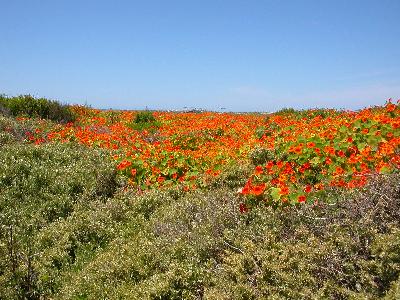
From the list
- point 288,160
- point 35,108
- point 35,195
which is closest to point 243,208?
point 288,160

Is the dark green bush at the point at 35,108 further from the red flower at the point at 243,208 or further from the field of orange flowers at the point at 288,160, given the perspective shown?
the red flower at the point at 243,208

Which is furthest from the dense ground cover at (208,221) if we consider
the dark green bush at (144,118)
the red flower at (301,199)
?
the dark green bush at (144,118)

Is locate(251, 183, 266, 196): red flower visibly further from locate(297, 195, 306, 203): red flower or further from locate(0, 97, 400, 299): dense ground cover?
locate(297, 195, 306, 203): red flower

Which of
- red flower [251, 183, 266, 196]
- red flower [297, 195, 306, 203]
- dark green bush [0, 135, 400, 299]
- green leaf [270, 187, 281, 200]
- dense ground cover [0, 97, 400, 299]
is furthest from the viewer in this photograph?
red flower [251, 183, 266, 196]

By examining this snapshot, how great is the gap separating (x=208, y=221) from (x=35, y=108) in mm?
16651

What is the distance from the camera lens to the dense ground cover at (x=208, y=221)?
15.0 ft

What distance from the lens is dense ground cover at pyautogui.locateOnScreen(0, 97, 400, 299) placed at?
15.0ft

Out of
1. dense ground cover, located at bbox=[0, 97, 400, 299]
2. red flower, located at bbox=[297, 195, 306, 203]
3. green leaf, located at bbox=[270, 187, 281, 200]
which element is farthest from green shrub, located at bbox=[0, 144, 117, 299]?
red flower, located at bbox=[297, 195, 306, 203]

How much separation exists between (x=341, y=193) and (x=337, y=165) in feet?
6.54

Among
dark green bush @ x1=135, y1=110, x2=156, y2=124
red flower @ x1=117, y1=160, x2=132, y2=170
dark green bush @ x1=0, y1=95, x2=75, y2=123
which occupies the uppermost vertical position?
dark green bush @ x1=0, y1=95, x2=75, y2=123

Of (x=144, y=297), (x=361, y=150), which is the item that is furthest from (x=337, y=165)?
(x=144, y=297)

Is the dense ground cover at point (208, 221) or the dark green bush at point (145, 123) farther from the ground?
the dark green bush at point (145, 123)

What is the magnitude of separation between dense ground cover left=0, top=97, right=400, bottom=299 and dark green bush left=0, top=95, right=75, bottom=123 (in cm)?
926

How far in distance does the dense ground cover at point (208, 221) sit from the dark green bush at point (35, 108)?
926cm
